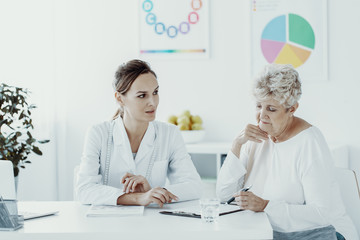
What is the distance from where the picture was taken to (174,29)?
3930 mm

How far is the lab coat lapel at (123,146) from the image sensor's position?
94.3 inches

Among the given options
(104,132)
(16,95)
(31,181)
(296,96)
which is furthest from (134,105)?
(31,181)

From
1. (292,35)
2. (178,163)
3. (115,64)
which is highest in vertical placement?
(292,35)

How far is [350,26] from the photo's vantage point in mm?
3611

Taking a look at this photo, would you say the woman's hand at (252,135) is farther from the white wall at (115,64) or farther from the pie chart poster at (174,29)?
the pie chart poster at (174,29)

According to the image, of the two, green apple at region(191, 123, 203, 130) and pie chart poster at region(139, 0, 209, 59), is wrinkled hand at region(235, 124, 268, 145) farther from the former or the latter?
pie chart poster at region(139, 0, 209, 59)

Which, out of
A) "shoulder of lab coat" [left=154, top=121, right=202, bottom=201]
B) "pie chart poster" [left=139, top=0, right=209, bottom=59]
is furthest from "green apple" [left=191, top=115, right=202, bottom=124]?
"shoulder of lab coat" [left=154, top=121, right=202, bottom=201]

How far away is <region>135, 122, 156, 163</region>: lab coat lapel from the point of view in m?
2.42

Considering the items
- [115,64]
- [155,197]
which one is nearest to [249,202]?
[155,197]

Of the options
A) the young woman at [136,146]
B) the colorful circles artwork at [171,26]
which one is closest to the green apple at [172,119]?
the colorful circles artwork at [171,26]

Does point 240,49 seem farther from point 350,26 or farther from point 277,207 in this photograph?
point 277,207

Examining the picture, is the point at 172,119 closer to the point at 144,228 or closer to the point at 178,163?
the point at 178,163

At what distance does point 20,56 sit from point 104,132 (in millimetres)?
1743

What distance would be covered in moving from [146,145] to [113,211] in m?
0.57
